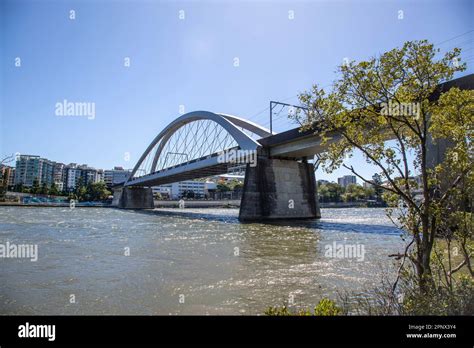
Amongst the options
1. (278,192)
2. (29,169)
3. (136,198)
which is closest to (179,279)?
(278,192)

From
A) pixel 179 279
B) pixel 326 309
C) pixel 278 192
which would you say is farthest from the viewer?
pixel 278 192

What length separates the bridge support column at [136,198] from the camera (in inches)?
4003

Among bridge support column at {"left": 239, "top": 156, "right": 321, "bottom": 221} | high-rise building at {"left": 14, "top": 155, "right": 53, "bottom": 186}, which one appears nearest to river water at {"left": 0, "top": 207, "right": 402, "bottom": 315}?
bridge support column at {"left": 239, "top": 156, "right": 321, "bottom": 221}

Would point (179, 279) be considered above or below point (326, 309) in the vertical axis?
below

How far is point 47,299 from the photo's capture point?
26.4ft

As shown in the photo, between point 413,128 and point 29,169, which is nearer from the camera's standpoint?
point 413,128

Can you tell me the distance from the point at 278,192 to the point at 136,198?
2893 inches

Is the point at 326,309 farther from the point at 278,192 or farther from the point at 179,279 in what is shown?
the point at 278,192

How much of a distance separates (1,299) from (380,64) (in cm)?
1000

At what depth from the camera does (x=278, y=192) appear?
133ft

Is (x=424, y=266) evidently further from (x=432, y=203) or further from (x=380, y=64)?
(x=380, y=64)

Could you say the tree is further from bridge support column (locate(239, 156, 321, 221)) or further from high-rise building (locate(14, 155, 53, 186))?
high-rise building (locate(14, 155, 53, 186))

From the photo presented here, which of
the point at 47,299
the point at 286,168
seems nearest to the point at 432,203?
the point at 47,299
